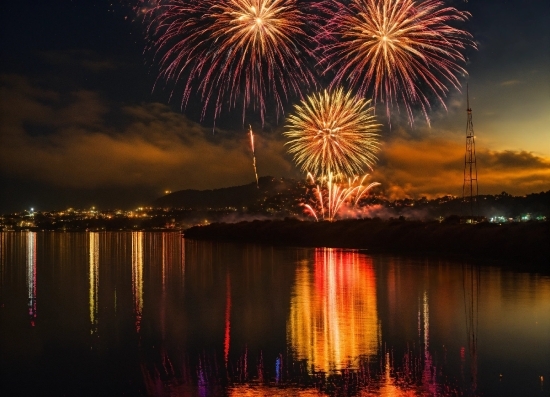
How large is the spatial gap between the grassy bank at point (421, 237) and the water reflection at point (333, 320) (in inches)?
603

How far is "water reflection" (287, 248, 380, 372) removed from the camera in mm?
13594

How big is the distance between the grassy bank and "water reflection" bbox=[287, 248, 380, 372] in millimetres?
15323

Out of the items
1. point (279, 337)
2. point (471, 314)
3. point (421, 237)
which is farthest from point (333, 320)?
point (421, 237)

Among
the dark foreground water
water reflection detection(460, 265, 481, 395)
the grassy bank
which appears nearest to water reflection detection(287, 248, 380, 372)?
the dark foreground water

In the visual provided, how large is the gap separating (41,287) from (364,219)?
1895 inches

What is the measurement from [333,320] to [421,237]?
40610 millimetres

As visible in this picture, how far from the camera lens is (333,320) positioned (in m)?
17.8

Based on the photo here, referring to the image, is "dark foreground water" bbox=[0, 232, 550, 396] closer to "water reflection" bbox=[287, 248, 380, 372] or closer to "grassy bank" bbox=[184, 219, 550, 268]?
"water reflection" bbox=[287, 248, 380, 372]

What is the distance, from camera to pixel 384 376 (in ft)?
38.5

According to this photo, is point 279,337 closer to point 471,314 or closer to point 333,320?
point 333,320

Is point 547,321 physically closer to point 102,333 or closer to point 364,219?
point 102,333

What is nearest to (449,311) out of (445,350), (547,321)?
(547,321)

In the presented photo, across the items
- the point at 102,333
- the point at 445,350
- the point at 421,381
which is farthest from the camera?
the point at 102,333

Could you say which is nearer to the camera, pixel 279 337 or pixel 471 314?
pixel 279 337
